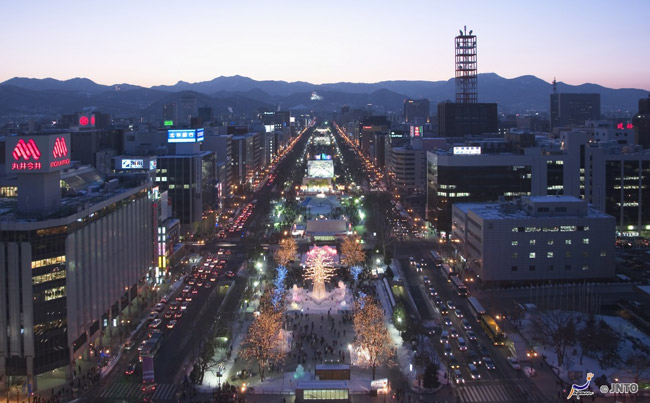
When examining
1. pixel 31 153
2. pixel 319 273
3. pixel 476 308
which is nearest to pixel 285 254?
pixel 319 273

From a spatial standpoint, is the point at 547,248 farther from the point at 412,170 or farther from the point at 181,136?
the point at 412,170

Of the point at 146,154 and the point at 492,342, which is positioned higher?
the point at 146,154

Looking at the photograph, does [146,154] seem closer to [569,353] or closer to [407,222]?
[407,222]

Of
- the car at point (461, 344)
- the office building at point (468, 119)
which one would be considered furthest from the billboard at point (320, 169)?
the car at point (461, 344)

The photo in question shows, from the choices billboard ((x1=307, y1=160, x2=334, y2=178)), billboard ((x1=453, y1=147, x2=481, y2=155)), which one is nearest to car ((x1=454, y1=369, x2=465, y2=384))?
billboard ((x1=453, y1=147, x2=481, y2=155))

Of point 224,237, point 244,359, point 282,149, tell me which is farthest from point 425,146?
point 282,149

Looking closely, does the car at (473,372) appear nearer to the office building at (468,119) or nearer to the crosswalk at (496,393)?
the crosswalk at (496,393)
